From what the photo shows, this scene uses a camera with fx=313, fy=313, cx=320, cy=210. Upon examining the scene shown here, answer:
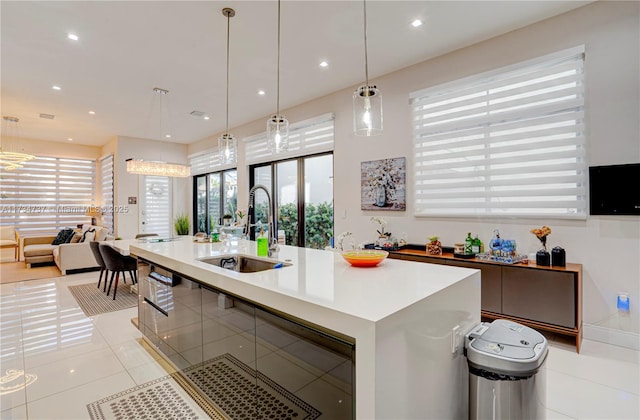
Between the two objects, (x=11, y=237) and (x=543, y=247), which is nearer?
(x=543, y=247)

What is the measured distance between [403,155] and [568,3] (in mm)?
2092

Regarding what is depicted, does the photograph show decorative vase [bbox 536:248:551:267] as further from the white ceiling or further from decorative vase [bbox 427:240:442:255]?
the white ceiling

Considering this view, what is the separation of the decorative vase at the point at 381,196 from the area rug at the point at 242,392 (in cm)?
303

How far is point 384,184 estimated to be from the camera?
4332 millimetres

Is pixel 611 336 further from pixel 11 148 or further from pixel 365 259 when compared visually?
pixel 11 148

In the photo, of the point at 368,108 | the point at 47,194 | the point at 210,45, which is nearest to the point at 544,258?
the point at 368,108

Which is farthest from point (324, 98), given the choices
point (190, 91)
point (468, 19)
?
point (468, 19)

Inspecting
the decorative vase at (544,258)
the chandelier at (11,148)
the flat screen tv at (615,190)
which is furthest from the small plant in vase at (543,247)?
the chandelier at (11,148)

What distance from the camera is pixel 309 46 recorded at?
3.58m

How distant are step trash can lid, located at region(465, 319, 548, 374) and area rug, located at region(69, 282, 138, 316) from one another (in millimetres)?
4345

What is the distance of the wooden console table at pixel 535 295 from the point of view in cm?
265

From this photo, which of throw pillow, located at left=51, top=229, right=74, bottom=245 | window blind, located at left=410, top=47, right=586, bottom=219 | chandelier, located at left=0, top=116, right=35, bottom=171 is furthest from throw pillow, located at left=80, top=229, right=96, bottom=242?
window blind, located at left=410, top=47, right=586, bottom=219

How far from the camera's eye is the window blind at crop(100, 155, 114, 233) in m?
7.95

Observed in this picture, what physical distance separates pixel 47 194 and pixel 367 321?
10421mm
